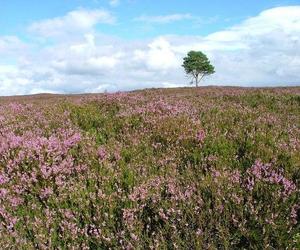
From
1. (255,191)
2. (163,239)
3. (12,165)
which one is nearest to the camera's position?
(163,239)

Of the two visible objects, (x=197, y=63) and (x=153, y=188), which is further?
(x=197, y=63)

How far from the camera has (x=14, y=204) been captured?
203 inches

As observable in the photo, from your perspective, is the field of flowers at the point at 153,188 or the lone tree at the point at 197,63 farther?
the lone tree at the point at 197,63

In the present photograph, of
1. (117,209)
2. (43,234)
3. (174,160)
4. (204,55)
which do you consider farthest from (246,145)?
(204,55)

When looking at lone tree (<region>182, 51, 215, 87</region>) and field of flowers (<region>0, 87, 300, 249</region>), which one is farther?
lone tree (<region>182, 51, 215, 87</region>)

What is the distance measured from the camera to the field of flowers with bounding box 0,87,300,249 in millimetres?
4211

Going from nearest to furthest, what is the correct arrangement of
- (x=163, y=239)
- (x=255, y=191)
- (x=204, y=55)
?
(x=163, y=239) → (x=255, y=191) → (x=204, y=55)

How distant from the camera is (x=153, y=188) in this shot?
4906 millimetres

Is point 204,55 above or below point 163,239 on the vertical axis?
above

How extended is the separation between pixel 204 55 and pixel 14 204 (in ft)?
296

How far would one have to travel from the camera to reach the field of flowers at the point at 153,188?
166 inches

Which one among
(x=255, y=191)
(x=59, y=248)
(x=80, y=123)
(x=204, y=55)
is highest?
(x=204, y=55)

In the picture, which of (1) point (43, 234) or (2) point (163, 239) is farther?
(1) point (43, 234)

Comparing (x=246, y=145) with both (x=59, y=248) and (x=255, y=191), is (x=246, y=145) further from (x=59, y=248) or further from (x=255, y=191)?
(x=59, y=248)
